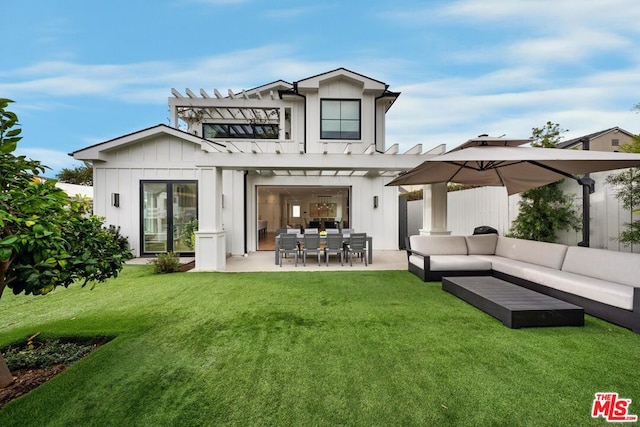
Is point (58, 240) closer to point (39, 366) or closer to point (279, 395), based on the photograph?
point (39, 366)

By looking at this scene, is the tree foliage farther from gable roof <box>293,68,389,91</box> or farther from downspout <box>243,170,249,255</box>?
gable roof <box>293,68,389,91</box>

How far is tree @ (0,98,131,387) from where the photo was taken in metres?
1.70

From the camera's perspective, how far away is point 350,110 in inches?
394

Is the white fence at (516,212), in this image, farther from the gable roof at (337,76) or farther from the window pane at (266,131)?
the window pane at (266,131)

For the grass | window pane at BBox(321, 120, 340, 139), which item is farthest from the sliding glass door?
window pane at BBox(321, 120, 340, 139)

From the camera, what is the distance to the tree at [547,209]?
242 inches

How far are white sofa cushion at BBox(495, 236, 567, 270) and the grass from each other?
4.74 ft

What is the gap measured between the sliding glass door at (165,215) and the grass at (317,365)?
14.0 feet

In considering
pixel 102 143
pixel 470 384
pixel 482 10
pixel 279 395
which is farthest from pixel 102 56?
pixel 470 384

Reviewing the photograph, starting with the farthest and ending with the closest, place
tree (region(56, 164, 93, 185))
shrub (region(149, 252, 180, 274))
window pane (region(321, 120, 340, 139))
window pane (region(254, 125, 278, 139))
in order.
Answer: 1. tree (region(56, 164, 93, 185))
2. window pane (region(254, 125, 278, 139))
3. window pane (region(321, 120, 340, 139))
4. shrub (region(149, 252, 180, 274))

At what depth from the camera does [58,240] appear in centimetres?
194

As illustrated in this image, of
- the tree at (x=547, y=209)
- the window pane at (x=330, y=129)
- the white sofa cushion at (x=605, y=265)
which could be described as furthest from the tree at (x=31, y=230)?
the window pane at (x=330, y=129)

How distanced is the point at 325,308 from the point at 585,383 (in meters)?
2.75

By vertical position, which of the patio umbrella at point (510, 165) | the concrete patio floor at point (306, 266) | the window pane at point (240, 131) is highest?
the window pane at point (240, 131)
